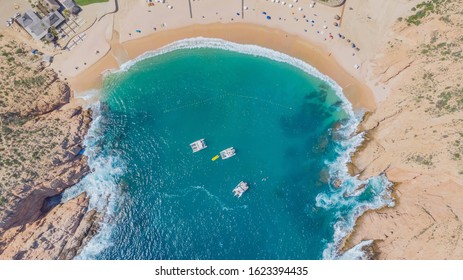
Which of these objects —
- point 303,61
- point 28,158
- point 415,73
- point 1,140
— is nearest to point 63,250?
point 28,158

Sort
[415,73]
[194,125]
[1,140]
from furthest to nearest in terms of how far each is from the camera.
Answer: [194,125] → [415,73] → [1,140]

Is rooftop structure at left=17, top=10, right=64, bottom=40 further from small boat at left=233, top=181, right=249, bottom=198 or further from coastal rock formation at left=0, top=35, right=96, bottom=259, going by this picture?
small boat at left=233, top=181, right=249, bottom=198

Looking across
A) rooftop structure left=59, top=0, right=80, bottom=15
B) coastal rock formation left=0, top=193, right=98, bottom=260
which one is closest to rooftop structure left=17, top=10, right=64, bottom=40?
rooftop structure left=59, top=0, right=80, bottom=15

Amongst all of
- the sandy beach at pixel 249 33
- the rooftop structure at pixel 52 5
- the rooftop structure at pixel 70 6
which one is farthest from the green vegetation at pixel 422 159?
the rooftop structure at pixel 52 5

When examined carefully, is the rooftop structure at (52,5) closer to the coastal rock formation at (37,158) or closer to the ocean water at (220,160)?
the coastal rock formation at (37,158)

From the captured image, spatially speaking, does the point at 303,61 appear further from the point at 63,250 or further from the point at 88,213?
the point at 63,250
